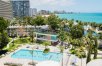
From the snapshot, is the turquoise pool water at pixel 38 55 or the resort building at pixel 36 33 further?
the resort building at pixel 36 33

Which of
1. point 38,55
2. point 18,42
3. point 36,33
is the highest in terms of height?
point 36,33

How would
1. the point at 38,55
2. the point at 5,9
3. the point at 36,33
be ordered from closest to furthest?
the point at 38,55
the point at 36,33
the point at 5,9

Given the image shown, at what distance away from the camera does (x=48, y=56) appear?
174ft

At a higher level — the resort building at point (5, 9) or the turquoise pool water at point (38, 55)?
the resort building at point (5, 9)

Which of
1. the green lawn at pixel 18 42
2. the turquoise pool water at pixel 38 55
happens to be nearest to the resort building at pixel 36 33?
the green lawn at pixel 18 42

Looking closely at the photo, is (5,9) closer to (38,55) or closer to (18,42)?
(18,42)

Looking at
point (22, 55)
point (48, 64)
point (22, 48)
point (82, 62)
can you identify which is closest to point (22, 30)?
point (22, 48)

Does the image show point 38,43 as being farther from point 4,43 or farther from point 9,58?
point 9,58

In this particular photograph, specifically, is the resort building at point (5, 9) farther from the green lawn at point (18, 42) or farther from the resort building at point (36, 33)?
the green lawn at point (18, 42)

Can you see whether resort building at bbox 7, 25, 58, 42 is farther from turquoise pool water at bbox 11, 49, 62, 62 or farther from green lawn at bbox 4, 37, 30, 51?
turquoise pool water at bbox 11, 49, 62, 62

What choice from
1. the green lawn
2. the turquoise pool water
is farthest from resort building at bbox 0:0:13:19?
the turquoise pool water

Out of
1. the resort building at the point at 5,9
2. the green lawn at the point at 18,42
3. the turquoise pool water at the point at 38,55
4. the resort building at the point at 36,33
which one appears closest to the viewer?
the turquoise pool water at the point at 38,55

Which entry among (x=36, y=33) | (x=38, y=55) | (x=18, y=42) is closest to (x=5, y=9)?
(x=36, y=33)

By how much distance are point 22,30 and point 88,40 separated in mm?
39186
